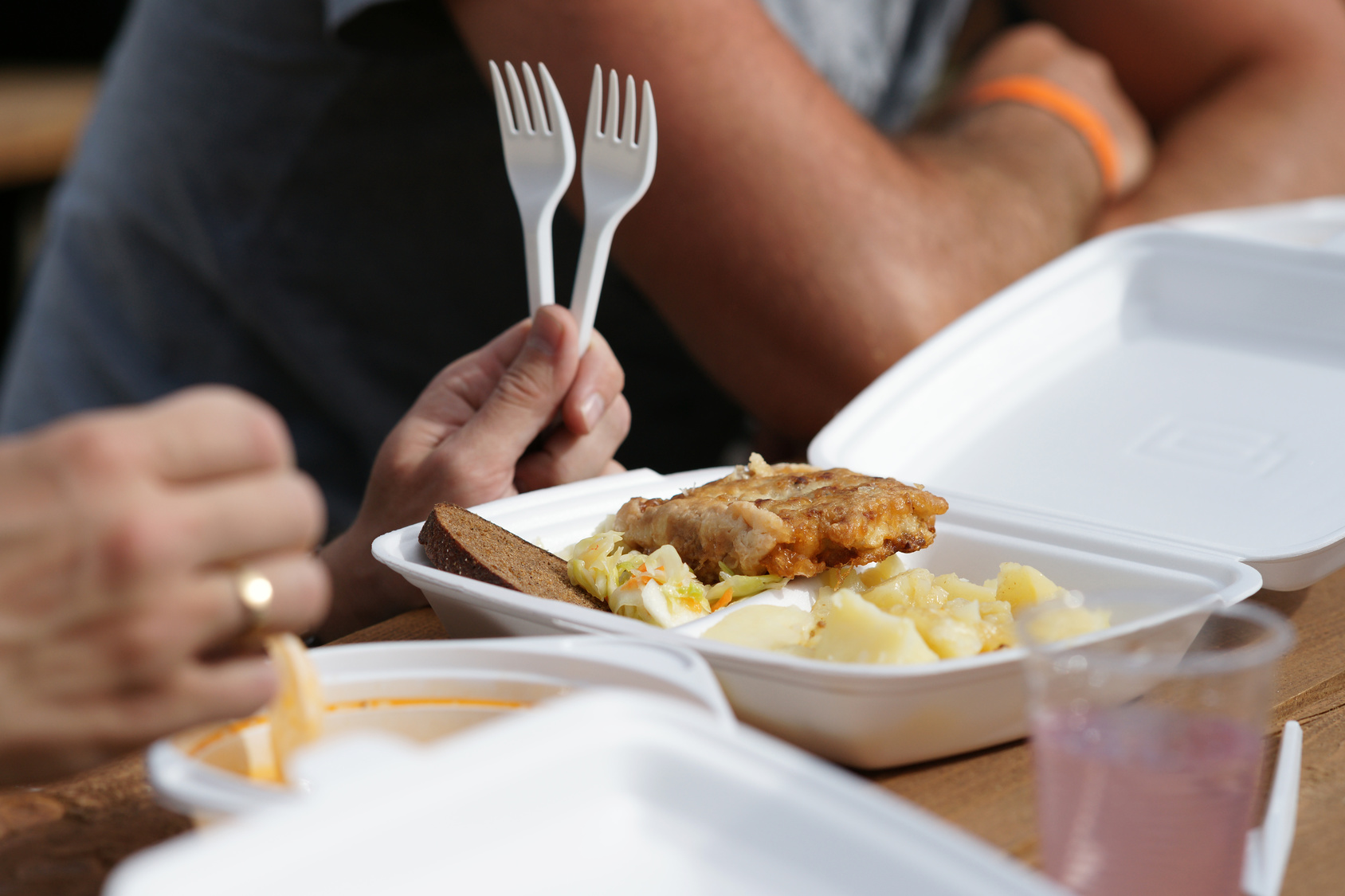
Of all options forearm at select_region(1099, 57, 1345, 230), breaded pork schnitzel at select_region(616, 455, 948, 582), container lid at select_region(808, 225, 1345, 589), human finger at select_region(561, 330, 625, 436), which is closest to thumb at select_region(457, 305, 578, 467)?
human finger at select_region(561, 330, 625, 436)

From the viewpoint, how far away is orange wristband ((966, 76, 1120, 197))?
2.29 m

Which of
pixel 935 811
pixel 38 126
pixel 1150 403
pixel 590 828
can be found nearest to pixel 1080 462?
pixel 1150 403

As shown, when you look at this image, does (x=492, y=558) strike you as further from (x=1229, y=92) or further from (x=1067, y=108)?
(x=1229, y=92)

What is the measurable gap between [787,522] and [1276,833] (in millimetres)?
432

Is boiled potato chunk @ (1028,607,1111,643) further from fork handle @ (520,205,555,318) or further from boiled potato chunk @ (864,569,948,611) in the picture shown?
fork handle @ (520,205,555,318)

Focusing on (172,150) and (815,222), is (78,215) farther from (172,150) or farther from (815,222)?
(815,222)

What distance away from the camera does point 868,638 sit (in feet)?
2.71

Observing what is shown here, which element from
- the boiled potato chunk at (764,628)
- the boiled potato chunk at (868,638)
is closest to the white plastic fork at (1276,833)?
the boiled potato chunk at (868,638)

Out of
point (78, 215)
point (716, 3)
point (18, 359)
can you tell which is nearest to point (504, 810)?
point (716, 3)

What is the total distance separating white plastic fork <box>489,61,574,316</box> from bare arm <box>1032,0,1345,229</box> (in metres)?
1.35

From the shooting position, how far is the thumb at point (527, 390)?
1209mm

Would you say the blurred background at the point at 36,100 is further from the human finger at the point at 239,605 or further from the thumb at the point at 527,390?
the human finger at the point at 239,605

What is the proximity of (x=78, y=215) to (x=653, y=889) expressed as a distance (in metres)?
2.25

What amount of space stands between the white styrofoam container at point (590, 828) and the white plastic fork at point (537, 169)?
0.74 metres
